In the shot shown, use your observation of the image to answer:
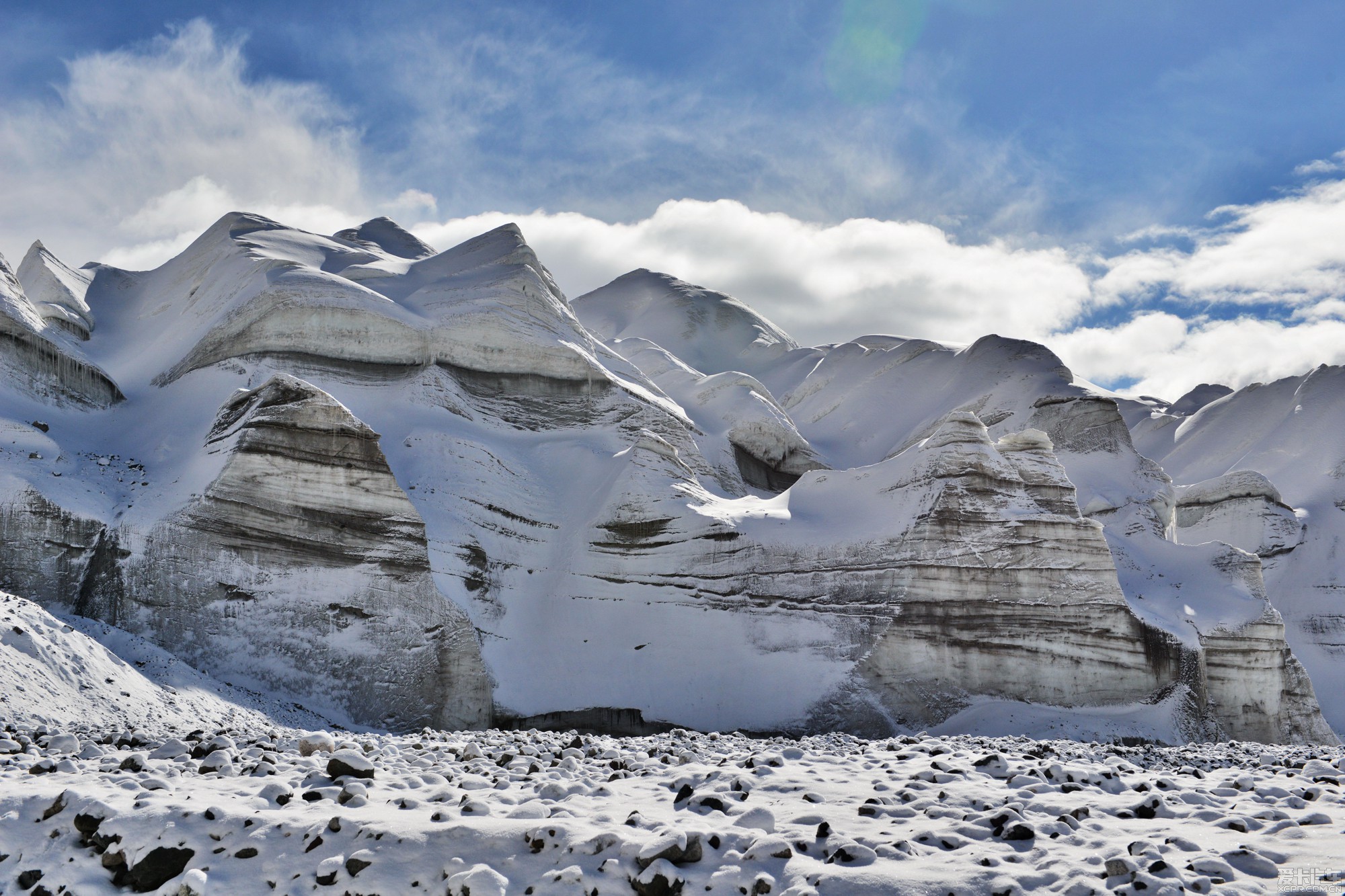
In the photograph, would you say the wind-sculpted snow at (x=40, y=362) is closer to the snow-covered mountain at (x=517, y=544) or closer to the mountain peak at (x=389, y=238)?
the snow-covered mountain at (x=517, y=544)

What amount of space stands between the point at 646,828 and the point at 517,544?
2007 centimetres

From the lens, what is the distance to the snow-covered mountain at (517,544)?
20750mm

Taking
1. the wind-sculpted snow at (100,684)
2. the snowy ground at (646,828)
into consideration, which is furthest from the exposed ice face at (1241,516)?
the wind-sculpted snow at (100,684)

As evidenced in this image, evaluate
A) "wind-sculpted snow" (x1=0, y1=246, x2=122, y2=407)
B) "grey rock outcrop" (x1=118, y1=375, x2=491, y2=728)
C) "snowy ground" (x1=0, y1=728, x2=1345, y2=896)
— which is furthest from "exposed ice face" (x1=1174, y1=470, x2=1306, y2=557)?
"wind-sculpted snow" (x1=0, y1=246, x2=122, y2=407)

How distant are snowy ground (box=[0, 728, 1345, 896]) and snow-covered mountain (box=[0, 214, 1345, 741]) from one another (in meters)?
12.0

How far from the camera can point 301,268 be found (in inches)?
1256

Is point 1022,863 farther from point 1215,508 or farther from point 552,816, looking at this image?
point 1215,508

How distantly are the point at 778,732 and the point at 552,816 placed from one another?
608 inches

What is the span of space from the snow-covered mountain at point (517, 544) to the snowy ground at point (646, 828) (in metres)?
12.0

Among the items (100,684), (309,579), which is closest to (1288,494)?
(309,579)

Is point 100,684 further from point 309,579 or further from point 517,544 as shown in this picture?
point 517,544

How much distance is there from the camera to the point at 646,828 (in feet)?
23.0

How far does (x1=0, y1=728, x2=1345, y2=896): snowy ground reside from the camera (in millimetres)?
6113

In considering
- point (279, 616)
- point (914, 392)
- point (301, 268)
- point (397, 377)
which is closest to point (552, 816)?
point (279, 616)
